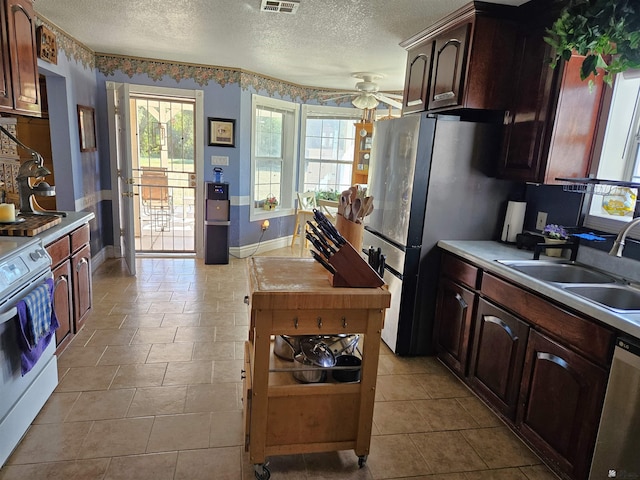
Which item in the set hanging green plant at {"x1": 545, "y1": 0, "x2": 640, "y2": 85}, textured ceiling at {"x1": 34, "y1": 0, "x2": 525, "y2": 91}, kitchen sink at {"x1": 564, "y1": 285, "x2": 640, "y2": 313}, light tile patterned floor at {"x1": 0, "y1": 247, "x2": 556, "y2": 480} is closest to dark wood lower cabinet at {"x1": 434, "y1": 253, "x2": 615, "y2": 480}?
light tile patterned floor at {"x1": 0, "y1": 247, "x2": 556, "y2": 480}

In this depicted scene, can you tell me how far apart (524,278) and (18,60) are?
3.17 metres

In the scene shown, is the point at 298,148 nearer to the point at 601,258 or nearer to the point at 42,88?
the point at 42,88

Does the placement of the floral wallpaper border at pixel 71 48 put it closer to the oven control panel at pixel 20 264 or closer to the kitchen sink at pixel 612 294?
the oven control panel at pixel 20 264

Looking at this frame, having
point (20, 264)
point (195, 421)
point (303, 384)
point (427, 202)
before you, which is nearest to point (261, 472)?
point (303, 384)

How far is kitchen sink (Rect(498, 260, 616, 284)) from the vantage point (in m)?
2.23

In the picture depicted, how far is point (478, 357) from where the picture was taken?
2406mm

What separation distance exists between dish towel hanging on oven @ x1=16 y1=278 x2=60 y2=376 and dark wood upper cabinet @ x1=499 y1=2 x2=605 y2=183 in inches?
107

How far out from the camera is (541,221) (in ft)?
8.84

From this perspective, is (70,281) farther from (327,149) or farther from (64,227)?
(327,149)

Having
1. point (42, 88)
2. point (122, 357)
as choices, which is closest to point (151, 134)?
point (42, 88)

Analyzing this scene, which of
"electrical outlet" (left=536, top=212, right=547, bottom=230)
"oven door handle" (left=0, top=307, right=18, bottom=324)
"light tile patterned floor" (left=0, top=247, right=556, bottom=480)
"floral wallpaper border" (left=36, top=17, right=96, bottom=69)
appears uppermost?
"floral wallpaper border" (left=36, top=17, right=96, bottom=69)

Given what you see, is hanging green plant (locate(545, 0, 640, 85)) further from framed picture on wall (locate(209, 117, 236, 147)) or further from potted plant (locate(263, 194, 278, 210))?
potted plant (locate(263, 194, 278, 210))

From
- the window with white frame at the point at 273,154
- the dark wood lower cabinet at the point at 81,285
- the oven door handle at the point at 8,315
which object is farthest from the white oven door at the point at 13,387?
the window with white frame at the point at 273,154

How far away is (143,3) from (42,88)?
5.69ft
